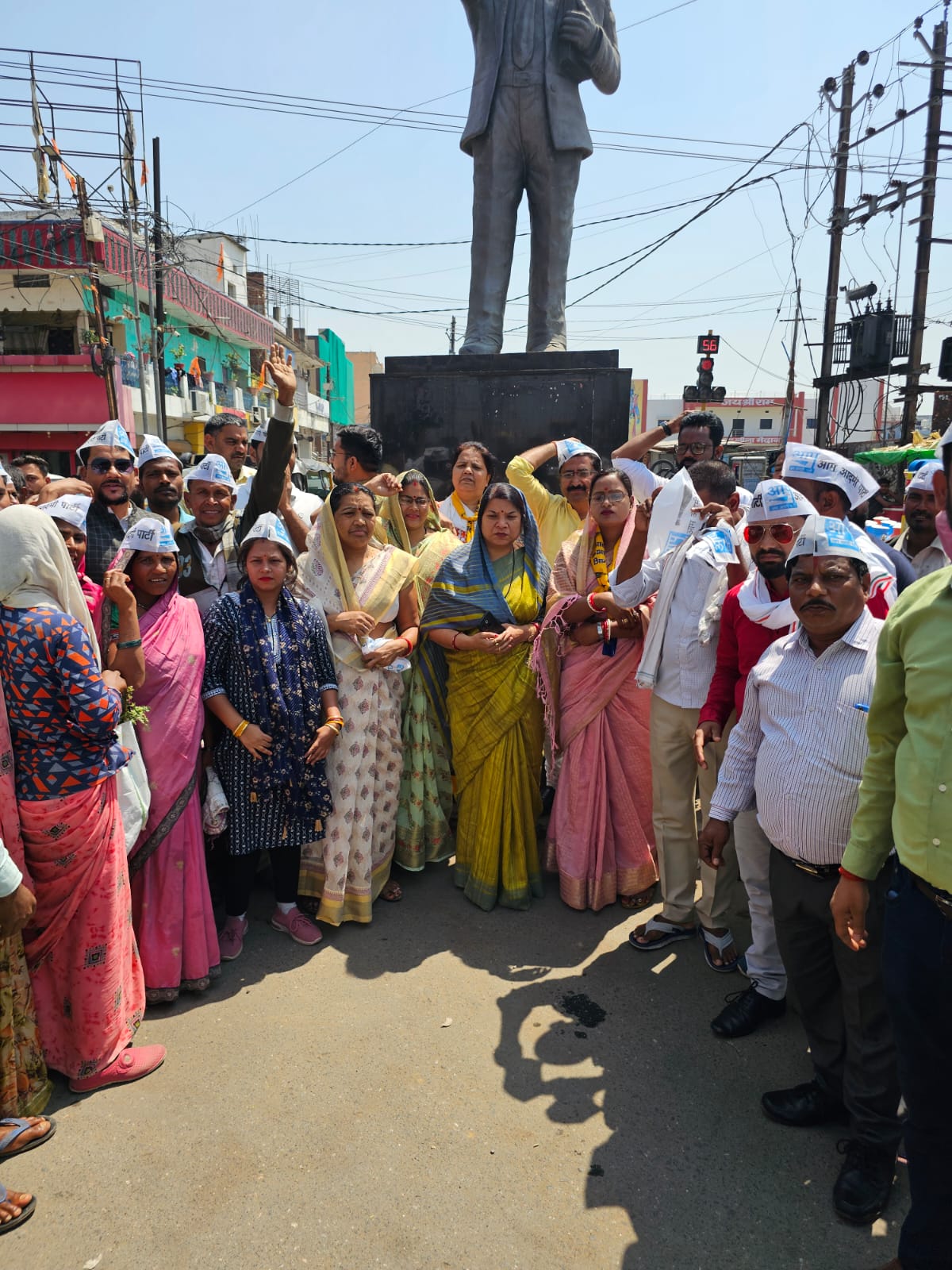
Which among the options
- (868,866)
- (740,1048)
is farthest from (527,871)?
(868,866)

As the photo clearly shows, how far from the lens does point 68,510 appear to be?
9.41 ft

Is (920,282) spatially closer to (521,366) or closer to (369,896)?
(521,366)

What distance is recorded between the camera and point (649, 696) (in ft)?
11.9

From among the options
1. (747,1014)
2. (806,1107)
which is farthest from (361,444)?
(806,1107)

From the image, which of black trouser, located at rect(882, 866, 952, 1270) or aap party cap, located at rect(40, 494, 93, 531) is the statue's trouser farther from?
black trouser, located at rect(882, 866, 952, 1270)

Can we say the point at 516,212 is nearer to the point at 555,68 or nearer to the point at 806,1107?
the point at 555,68

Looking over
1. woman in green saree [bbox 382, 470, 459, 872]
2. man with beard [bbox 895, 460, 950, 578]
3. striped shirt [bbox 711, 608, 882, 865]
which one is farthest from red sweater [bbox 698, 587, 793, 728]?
woman in green saree [bbox 382, 470, 459, 872]

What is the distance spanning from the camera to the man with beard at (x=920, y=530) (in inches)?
134

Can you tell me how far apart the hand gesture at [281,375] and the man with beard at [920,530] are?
104 inches

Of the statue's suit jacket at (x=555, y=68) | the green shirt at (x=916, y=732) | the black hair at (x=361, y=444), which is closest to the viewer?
the green shirt at (x=916, y=732)

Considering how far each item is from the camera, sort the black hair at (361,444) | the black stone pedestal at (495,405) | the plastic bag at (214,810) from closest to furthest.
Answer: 1. the plastic bag at (214,810)
2. the black hair at (361,444)
3. the black stone pedestal at (495,405)

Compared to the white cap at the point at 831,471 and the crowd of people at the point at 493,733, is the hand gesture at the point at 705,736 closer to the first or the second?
the crowd of people at the point at 493,733

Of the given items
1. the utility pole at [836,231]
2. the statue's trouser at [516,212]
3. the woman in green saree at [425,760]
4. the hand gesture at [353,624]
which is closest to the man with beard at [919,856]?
the hand gesture at [353,624]

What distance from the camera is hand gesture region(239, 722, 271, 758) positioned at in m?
3.06
